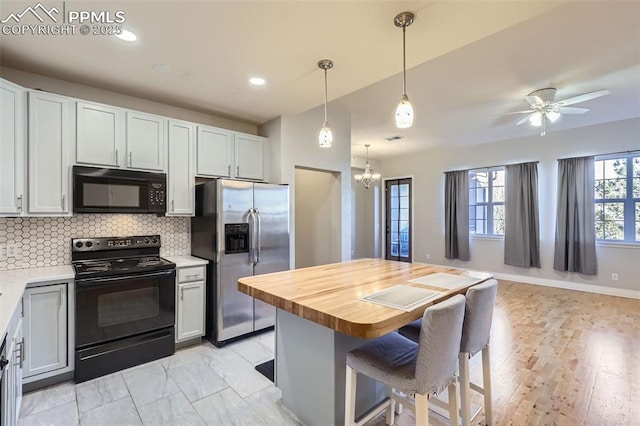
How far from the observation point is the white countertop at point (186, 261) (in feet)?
9.91

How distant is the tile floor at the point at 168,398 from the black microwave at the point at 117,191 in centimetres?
144

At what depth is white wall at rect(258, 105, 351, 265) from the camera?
3.90 metres

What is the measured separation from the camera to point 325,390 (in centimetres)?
179

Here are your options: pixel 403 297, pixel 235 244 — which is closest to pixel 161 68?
pixel 235 244

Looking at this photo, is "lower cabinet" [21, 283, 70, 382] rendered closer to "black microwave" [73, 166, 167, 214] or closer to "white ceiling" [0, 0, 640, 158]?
"black microwave" [73, 166, 167, 214]

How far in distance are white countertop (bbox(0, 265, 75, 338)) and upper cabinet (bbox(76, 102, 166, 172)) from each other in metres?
0.95

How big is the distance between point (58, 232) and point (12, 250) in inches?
13.0

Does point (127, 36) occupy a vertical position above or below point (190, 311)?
above

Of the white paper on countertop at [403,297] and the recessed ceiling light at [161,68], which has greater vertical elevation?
the recessed ceiling light at [161,68]

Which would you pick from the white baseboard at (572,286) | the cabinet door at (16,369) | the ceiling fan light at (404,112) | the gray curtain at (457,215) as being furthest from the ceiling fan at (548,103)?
the cabinet door at (16,369)

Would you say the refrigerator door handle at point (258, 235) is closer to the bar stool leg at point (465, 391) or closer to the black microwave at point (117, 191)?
the black microwave at point (117, 191)

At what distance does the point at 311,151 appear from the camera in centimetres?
421

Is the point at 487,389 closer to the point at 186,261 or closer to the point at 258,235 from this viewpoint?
the point at 258,235

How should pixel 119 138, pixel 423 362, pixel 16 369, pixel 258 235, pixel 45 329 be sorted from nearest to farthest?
pixel 423 362 → pixel 16 369 → pixel 45 329 → pixel 119 138 → pixel 258 235
